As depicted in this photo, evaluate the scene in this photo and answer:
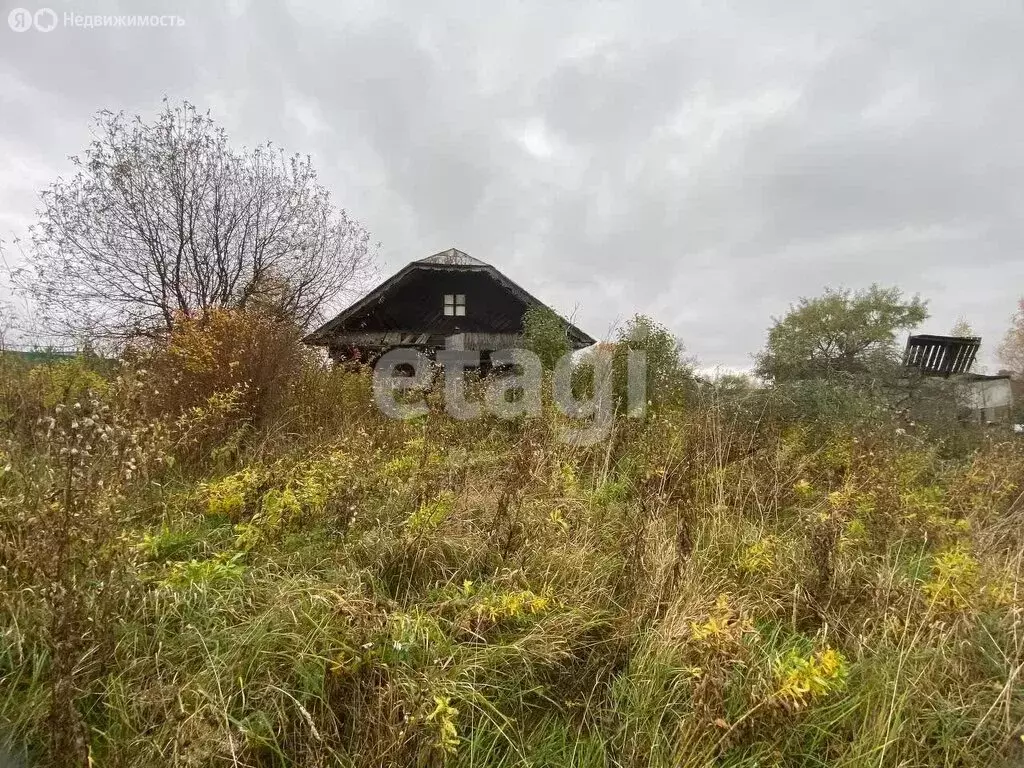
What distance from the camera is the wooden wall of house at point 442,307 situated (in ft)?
47.0

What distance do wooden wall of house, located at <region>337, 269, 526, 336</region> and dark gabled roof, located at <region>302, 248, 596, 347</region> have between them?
111cm

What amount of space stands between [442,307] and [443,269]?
1.86 metres

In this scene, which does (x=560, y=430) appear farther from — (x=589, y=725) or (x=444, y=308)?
(x=444, y=308)

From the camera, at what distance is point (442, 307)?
1460cm

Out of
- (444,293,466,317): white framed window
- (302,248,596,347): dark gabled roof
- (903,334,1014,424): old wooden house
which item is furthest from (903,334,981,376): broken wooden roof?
(444,293,466,317): white framed window

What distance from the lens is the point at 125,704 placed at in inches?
66.9

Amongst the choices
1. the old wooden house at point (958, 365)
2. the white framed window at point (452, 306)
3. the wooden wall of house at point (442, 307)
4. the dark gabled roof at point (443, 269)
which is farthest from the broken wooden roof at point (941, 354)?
the white framed window at point (452, 306)

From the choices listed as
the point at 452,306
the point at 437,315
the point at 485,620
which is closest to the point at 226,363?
the point at 485,620

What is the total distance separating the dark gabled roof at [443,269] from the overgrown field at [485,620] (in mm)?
9324

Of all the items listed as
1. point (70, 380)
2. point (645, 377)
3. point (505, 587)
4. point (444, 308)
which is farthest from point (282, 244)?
point (505, 587)

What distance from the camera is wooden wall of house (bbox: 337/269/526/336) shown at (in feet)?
47.0

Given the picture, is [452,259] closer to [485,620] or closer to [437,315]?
[437,315]

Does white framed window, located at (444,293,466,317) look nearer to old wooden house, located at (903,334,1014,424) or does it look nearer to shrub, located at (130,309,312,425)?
shrub, located at (130,309,312,425)

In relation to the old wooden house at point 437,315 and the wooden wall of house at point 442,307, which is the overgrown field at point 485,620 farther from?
the wooden wall of house at point 442,307
